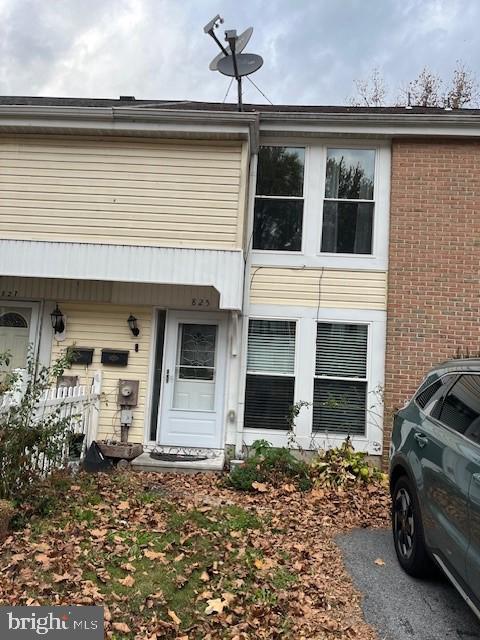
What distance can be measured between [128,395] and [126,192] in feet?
10.4

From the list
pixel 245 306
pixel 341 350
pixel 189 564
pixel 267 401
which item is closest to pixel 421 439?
pixel 189 564

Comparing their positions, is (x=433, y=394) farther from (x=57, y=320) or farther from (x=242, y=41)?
(x=242, y=41)

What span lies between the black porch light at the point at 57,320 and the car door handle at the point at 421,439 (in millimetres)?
5935

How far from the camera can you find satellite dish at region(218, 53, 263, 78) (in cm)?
790

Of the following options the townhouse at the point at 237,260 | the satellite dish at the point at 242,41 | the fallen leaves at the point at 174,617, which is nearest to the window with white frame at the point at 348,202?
the townhouse at the point at 237,260

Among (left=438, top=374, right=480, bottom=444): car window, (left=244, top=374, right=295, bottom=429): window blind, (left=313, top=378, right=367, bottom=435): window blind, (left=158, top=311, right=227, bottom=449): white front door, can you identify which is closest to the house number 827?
(left=158, top=311, right=227, bottom=449): white front door

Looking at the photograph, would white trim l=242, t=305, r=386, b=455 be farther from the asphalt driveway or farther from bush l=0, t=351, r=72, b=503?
bush l=0, t=351, r=72, b=503

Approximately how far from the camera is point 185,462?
686 cm

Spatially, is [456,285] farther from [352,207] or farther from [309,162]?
[309,162]

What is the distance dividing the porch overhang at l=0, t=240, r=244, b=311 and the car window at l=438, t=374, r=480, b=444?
12.7ft

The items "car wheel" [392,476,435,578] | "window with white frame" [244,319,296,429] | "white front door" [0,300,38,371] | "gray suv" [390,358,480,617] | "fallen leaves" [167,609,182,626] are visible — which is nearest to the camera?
"gray suv" [390,358,480,617]

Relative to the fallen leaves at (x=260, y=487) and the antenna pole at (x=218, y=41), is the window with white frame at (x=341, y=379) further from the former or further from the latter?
the antenna pole at (x=218, y=41)

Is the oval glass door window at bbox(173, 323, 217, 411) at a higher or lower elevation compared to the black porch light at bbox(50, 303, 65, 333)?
lower

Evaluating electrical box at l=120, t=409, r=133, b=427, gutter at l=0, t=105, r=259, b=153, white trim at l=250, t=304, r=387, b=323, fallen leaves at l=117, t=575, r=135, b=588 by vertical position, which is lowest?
fallen leaves at l=117, t=575, r=135, b=588
